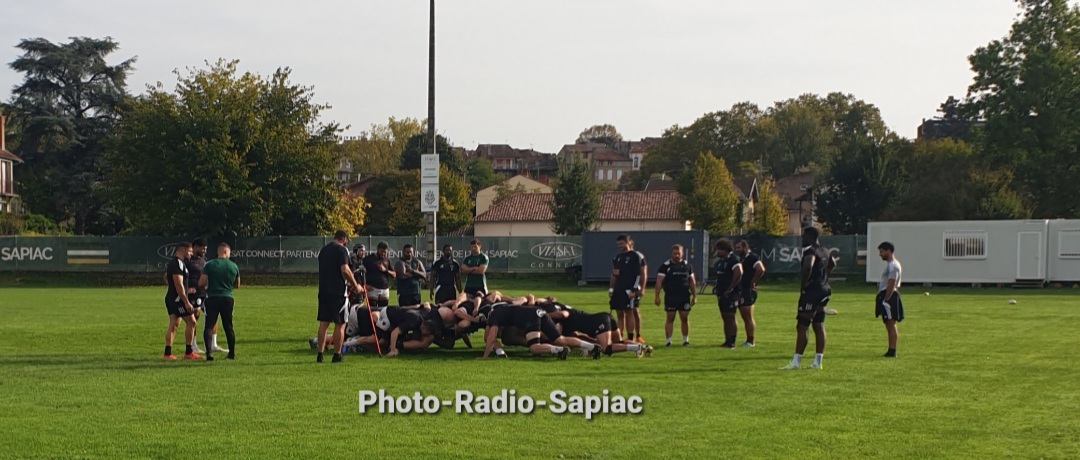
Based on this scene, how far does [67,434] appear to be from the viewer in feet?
29.4

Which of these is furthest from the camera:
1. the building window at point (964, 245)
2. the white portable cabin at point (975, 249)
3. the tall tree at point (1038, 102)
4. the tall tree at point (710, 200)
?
the tall tree at point (710, 200)

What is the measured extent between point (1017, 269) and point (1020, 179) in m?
21.7

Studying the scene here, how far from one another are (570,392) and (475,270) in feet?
22.8

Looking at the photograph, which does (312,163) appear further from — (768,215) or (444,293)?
(768,215)

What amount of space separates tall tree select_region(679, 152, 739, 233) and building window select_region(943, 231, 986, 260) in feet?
116

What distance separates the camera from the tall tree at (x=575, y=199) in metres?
76.8

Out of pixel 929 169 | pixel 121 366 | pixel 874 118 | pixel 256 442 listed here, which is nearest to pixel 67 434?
pixel 256 442

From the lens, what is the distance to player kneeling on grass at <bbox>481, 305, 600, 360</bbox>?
15.0m

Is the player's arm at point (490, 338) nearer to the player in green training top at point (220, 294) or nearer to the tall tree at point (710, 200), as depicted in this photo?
the player in green training top at point (220, 294)

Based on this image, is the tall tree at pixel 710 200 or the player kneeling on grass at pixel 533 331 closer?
the player kneeling on grass at pixel 533 331

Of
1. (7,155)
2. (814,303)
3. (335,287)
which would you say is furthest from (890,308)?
(7,155)

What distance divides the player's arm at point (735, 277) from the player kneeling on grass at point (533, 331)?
2938mm

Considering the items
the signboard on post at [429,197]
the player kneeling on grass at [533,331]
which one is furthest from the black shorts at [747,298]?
the signboard on post at [429,197]

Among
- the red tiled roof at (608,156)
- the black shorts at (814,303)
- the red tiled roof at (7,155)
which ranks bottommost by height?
the black shorts at (814,303)
